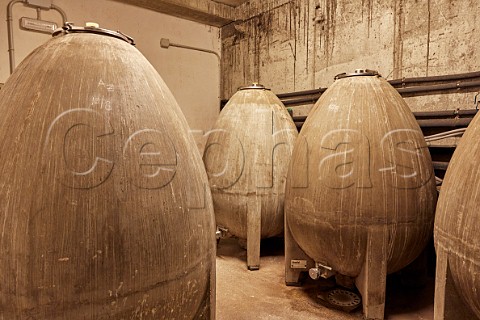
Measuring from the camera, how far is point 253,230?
3.24 meters

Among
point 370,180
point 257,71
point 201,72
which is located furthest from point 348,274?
point 201,72

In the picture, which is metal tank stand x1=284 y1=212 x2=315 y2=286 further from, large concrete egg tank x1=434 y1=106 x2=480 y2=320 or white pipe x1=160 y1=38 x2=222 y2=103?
white pipe x1=160 y1=38 x2=222 y2=103

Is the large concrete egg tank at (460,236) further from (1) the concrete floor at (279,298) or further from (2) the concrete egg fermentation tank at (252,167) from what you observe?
(2) the concrete egg fermentation tank at (252,167)

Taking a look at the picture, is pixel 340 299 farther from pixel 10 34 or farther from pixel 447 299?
pixel 10 34

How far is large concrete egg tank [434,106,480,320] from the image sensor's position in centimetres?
144

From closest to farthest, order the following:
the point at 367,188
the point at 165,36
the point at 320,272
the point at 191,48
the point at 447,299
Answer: the point at 447,299 → the point at 367,188 → the point at 320,272 → the point at 165,36 → the point at 191,48

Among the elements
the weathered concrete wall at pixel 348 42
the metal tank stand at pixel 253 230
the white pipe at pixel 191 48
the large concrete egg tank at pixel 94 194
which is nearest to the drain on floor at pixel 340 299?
the metal tank stand at pixel 253 230

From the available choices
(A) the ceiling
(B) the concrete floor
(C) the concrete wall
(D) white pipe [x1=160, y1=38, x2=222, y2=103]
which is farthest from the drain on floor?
(A) the ceiling

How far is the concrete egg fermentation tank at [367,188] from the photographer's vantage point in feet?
7.17

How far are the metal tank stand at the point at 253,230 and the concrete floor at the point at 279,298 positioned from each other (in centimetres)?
10

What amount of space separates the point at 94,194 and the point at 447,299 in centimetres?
177

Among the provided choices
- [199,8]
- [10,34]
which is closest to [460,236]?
[199,8]

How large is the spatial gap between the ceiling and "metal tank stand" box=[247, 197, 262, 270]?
130 inches

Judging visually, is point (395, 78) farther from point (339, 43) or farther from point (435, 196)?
point (435, 196)
